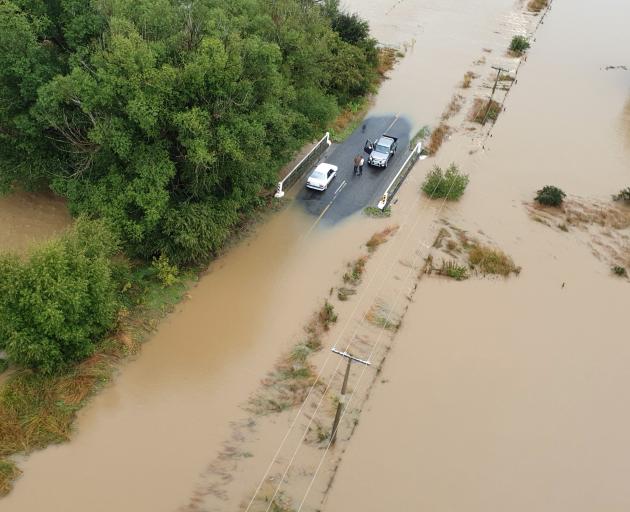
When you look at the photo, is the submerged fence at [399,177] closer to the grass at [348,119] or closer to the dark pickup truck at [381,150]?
the dark pickup truck at [381,150]

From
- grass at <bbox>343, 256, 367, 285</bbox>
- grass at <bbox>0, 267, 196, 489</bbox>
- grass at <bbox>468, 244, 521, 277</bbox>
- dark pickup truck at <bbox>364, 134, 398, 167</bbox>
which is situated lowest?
grass at <bbox>0, 267, 196, 489</bbox>

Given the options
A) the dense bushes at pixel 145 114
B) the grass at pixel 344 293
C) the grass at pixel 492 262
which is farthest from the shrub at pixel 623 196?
the dense bushes at pixel 145 114

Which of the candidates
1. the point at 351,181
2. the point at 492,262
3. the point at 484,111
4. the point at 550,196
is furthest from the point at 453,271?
the point at 484,111

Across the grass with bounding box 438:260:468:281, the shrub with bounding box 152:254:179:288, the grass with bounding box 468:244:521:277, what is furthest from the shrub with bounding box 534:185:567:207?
the shrub with bounding box 152:254:179:288

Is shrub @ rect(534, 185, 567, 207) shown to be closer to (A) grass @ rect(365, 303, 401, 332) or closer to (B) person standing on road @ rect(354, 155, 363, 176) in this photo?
(B) person standing on road @ rect(354, 155, 363, 176)

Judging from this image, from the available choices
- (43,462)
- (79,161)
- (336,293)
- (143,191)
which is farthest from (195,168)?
(43,462)

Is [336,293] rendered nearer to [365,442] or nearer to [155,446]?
[365,442]

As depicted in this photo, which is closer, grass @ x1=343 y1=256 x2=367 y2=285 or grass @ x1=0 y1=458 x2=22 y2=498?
grass @ x1=0 y1=458 x2=22 y2=498

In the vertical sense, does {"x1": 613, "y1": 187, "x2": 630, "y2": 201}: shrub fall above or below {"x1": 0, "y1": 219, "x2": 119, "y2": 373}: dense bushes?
above
